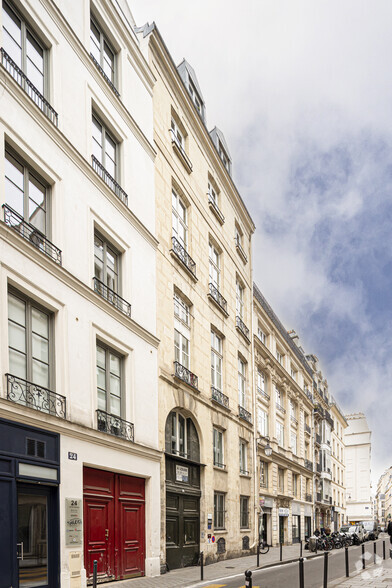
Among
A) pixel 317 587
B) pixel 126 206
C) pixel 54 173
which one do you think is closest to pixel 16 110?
pixel 54 173

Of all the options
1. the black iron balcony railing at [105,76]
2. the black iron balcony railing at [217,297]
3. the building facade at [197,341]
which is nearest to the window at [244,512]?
the building facade at [197,341]

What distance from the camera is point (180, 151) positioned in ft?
76.6

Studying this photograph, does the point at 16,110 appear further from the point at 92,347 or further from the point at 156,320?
the point at 156,320

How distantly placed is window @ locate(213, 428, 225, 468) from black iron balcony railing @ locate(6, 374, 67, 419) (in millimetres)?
12858

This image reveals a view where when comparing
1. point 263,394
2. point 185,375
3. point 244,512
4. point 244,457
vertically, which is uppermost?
point 185,375

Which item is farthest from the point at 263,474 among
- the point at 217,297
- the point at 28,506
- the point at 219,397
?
the point at 28,506

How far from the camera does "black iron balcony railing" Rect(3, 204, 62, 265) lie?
1227 centimetres

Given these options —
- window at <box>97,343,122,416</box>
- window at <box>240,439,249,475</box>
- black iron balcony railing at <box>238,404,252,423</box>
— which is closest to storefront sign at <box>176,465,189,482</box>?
window at <box>97,343,122,416</box>

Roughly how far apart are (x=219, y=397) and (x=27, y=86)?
15795 millimetres

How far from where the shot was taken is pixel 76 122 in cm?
1551

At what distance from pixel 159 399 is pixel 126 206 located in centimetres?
597

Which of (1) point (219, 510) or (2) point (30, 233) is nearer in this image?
(2) point (30, 233)

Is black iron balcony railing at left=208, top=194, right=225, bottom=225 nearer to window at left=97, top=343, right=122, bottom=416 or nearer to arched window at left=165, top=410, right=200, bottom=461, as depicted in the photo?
arched window at left=165, top=410, right=200, bottom=461

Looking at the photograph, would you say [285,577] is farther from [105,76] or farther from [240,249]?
[240,249]
